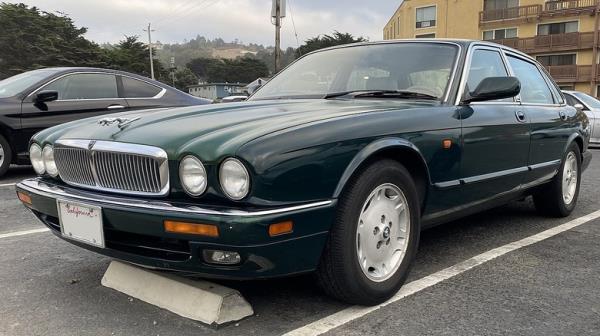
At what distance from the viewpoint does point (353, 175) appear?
2611 millimetres

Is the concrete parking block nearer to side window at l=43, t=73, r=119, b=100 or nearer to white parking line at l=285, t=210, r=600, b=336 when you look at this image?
white parking line at l=285, t=210, r=600, b=336

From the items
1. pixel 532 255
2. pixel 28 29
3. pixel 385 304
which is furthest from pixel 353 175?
pixel 28 29

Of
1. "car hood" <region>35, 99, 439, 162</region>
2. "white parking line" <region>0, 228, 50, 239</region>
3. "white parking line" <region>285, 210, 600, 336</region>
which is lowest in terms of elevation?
"white parking line" <region>285, 210, 600, 336</region>

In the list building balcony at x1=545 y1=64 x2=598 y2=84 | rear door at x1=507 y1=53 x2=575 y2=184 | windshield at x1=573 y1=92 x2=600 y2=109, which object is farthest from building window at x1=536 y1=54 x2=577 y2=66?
rear door at x1=507 y1=53 x2=575 y2=184

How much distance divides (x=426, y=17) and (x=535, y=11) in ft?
28.1

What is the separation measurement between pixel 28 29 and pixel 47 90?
43660 millimetres

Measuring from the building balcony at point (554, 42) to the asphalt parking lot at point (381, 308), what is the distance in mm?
35610

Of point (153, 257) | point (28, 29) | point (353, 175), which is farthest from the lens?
point (28, 29)

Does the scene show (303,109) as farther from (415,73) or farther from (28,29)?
(28,29)

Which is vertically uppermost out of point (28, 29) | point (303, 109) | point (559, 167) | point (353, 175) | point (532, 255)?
point (28, 29)

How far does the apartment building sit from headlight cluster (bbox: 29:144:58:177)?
132 feet

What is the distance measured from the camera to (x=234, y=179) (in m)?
2.27

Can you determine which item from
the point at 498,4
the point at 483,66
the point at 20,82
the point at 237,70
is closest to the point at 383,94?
the point at 483,66

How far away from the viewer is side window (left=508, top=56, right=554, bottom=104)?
4.37 meters
